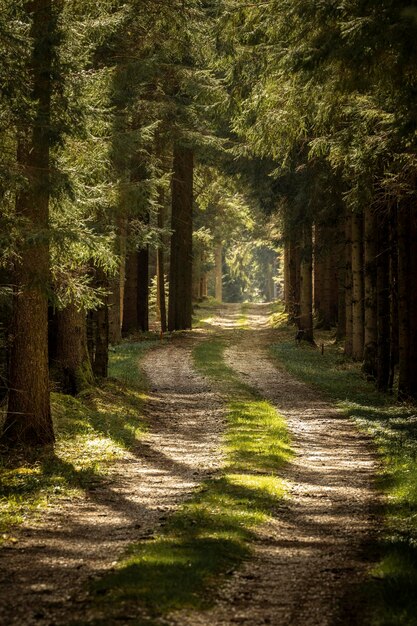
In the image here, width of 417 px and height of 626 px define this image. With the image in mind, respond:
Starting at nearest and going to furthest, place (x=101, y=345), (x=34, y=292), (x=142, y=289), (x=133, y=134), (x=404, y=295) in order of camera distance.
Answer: (x=34, y=292) → (x=404, y=295) → (x=133, y=134) → (x=101, y=345) → (x=142, y=289)

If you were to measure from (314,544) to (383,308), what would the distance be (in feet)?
40.7

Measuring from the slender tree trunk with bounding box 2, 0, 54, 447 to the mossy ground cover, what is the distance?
0.58 metres

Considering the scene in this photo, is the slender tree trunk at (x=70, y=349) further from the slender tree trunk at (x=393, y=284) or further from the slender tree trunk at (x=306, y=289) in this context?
the slender tree trunk at (x=306, y=289)

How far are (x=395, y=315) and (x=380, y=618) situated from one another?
744 inches

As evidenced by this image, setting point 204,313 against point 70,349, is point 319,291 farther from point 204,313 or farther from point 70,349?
point 70,349

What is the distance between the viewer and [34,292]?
12789mm

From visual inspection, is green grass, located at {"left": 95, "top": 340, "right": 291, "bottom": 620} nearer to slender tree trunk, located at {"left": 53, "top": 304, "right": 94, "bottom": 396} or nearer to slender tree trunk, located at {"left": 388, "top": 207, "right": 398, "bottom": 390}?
slender tree trunk, located at {"left": 53, "top": 304, "right": 94, "bottom": 396}

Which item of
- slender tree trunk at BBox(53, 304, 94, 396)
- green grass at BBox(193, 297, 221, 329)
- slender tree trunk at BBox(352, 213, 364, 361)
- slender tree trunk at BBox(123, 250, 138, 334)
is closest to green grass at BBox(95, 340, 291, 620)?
slender tree trunk at BBox(53, 304, 94, 396)

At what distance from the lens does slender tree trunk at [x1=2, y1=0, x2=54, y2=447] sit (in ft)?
39.2

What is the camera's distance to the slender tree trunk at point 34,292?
1195 centimetres

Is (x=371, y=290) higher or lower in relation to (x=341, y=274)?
lower

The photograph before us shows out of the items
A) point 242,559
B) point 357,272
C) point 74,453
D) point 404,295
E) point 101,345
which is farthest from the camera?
point 357,272

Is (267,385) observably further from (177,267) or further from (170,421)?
(177,267)

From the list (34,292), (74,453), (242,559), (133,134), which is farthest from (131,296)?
(242,559)
